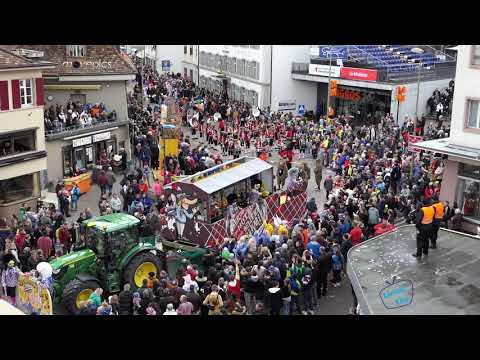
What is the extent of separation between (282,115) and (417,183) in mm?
17297

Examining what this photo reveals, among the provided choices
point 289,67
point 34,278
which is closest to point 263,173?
point 34,278

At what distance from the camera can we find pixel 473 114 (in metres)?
20.0

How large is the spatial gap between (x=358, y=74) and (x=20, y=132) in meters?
24.1

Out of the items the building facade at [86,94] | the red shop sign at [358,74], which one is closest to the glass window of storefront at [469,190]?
the building facade at [86,94]

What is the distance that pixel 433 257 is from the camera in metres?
13.7

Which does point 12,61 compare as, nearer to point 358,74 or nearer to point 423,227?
point 423,227

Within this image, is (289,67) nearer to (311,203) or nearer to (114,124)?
(114,124)

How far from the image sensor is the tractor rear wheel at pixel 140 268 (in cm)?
1437

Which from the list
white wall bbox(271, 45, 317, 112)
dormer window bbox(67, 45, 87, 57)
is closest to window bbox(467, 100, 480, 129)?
dormer window bbox(67, 45, 87, 57)

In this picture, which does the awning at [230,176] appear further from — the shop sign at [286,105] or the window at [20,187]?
the shop sign at [286,105]

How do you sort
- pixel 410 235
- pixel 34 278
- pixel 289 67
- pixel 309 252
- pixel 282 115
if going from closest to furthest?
1. pixel 34 278
2. pixel 309 252
3. pixel 410 235
4. pixel 282 115
5. pixel 289 67

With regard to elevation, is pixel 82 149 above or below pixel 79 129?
below

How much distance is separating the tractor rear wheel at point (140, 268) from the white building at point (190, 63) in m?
44.2

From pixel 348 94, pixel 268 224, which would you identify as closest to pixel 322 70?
pixel 348 94
